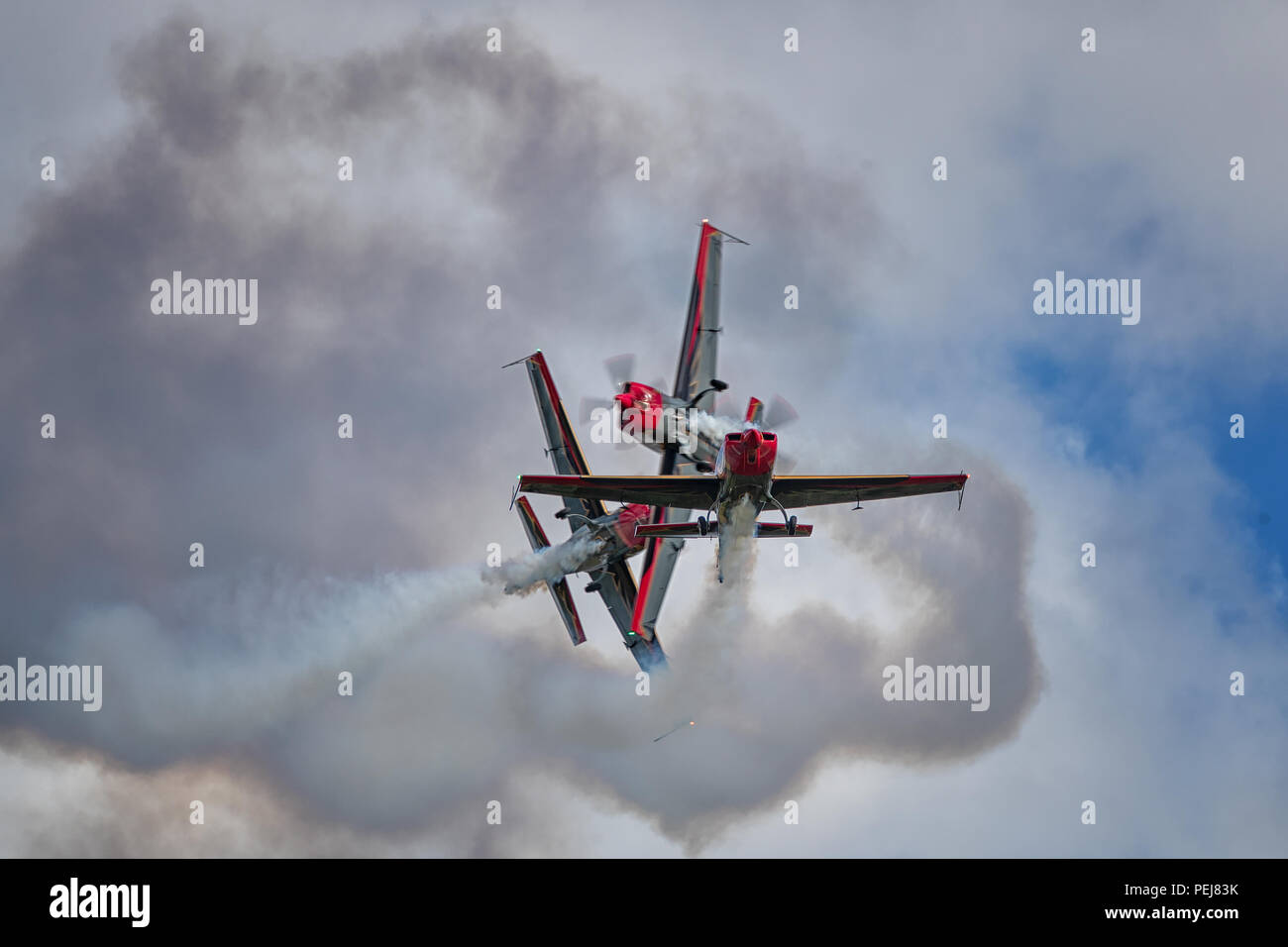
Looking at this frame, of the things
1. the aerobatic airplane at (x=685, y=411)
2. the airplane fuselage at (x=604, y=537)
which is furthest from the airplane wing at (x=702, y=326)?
the airplane fuselage at (x=604, y=537)

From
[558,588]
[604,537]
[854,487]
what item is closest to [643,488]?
[854,487]

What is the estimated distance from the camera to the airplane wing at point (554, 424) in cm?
8244

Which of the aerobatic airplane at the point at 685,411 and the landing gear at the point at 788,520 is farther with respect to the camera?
the aerobatic airplane at the point at 685,411

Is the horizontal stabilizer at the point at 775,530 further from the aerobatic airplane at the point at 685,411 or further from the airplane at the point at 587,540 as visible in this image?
the airplane at the point at 587,540

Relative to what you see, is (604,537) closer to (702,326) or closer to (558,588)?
(558,588)

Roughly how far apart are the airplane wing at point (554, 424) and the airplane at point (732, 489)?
15704 millimetres

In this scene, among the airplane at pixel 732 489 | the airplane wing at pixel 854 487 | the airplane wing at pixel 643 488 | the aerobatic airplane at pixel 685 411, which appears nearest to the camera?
the airplane at pixel 732 489

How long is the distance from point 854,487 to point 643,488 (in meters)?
9.38

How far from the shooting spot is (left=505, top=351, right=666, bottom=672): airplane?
7831cm

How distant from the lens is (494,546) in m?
78.1

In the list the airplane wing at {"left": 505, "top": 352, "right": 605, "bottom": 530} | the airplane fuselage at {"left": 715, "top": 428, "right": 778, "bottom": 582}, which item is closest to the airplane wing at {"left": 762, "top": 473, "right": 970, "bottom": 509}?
the airplane fuselage at {"left": 715, "top": 428, "right": 778, "bottom": 582}

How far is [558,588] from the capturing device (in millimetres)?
82125

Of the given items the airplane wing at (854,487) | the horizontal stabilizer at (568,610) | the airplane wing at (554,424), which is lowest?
the horizontal stabilizer at (568,610)
